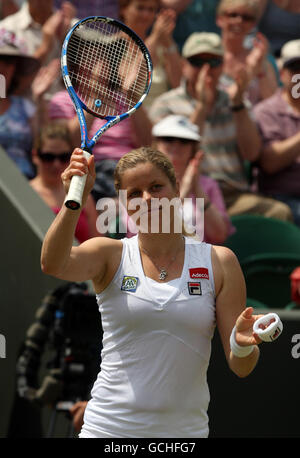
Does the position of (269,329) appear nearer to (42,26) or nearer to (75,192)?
(75,192)

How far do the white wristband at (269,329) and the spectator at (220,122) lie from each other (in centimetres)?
353

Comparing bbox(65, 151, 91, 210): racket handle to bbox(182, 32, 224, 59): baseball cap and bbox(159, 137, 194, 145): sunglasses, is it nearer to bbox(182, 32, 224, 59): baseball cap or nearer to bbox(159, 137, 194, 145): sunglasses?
bbox(159, 137, 194, 145): sunglasses

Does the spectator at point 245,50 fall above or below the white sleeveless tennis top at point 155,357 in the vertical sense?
above

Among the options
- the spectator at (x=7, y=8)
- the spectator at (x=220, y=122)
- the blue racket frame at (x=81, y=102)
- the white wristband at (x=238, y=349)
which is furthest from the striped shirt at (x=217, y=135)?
the white wristband at (x=238, y=349)

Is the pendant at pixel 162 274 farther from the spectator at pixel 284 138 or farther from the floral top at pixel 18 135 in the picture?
the spectator at pixel 284 138

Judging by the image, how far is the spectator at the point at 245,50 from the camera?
6.77 meters

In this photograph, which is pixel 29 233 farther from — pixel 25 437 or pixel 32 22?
pixel 32 22

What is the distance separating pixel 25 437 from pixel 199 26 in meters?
3.66

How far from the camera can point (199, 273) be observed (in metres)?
2.91

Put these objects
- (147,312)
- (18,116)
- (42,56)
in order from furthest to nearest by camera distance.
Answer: (42,56) → (18,116) → (147,312)

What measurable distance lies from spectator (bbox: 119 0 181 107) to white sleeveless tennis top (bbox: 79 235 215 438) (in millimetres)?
3807

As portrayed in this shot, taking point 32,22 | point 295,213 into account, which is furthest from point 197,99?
point 32,22

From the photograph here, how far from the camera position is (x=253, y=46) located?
7047 millimetres

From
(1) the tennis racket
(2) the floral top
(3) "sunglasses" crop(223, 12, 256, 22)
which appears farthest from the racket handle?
(3) "sunglasses" crop(223, 12, 256, 22)
